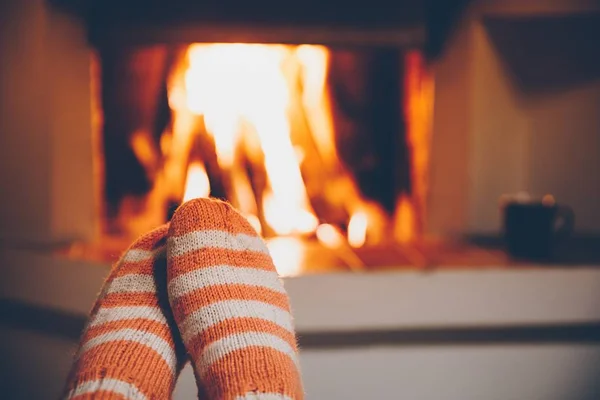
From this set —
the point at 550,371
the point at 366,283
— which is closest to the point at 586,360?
the point at 550,371

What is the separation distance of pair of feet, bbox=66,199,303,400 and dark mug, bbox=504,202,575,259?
39cm

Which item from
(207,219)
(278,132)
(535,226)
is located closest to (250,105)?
(278,132)

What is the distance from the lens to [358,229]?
124cm

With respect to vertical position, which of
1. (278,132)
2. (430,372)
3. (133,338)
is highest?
(278,132)

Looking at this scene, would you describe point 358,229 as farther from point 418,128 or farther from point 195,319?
point 195,319

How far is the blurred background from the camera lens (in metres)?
0.95

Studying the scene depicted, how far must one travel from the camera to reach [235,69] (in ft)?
3.97

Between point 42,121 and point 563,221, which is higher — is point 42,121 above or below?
above

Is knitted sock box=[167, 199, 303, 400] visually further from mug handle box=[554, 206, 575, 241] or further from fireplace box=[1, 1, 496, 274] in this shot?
mug handle box=[554, 206, 575, 241]

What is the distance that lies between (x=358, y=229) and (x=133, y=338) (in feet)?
1.92

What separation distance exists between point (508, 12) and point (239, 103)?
0.48 m

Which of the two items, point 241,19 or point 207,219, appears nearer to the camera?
point 207,219

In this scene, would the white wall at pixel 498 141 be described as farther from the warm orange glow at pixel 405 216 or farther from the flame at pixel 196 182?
the flame at pixel 196 182

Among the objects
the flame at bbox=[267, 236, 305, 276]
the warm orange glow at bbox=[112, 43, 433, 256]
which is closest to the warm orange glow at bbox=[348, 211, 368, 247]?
the warm orange glow at bbox=[112, 43, 433, 256]
